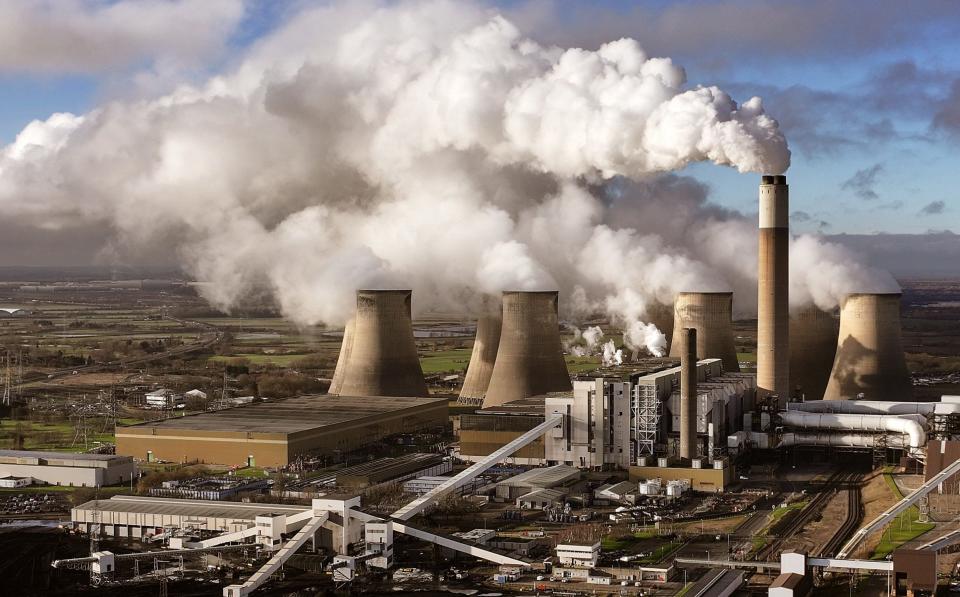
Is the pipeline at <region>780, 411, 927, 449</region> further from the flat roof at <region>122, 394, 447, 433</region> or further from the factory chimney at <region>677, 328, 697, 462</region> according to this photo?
the flat roof at <region>122, 394, 447, 433</region>

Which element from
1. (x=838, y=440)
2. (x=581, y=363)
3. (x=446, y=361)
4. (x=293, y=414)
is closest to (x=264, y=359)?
(x=446, y=361)

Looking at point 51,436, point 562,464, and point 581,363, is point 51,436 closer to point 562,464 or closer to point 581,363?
→ point 562,464

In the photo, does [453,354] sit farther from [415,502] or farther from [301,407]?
[415,502]

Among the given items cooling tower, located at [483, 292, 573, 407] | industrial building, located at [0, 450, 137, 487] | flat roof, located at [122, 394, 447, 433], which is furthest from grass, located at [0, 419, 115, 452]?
cooling tower, located at [483, 292, 573, 407]

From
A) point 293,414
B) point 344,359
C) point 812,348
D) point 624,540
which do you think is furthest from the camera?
point 344,359

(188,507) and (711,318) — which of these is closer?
(188,507)

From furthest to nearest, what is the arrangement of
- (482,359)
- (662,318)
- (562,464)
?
(662,318) → (482,359) → (562,464)

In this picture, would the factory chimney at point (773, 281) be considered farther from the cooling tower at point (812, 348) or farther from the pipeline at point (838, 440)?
the cooling tower at point (812, 348)
